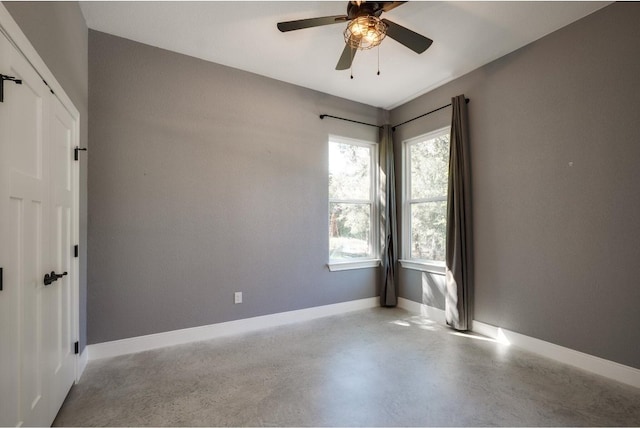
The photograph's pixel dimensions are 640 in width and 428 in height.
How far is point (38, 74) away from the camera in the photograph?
1.51 meters

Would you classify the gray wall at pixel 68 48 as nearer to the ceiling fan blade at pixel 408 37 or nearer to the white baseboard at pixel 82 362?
the white baseboard at pixel 82 362

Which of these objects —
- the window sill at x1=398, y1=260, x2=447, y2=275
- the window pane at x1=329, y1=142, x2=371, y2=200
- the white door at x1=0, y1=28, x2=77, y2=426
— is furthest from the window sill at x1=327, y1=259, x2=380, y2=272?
the white door at x1=0, y1=28, x2=77, y2=426

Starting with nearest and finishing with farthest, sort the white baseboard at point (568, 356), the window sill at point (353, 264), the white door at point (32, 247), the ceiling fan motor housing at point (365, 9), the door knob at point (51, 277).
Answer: the white door at point (32, 247) < the door knob at point (51, 277) < the ceiling fan motor housing at point (365, 9) < the white baseboard at point (568, 356) < the window sill at point (353, 264)

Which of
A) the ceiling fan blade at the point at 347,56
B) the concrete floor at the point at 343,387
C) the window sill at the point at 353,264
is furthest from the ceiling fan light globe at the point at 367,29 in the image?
the window sill at the point at 353,264

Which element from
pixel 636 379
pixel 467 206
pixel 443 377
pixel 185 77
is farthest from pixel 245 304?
pixel 636 379

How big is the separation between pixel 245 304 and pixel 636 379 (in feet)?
11.0

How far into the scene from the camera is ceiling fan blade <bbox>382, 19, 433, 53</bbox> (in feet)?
6.48

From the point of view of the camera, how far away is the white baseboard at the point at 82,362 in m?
2.19

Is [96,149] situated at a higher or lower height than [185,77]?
lower

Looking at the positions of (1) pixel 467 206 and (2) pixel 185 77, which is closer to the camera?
(2) pixel 185 77

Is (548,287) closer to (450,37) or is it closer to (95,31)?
(450,37)

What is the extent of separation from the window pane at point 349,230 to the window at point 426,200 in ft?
1.81

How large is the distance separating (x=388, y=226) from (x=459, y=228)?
1068mm

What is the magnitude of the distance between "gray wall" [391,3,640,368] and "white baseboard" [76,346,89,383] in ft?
12.2
